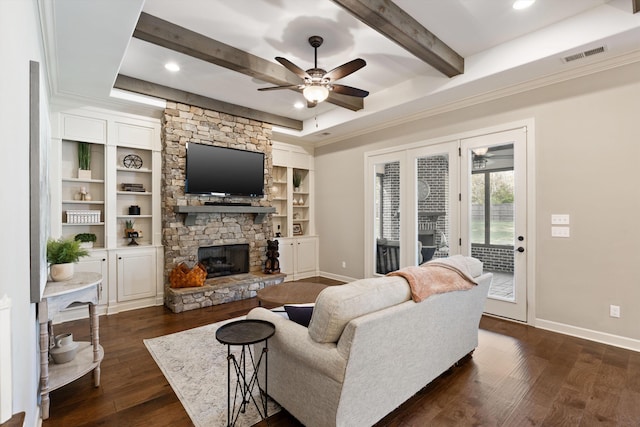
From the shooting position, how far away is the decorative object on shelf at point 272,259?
554 cm

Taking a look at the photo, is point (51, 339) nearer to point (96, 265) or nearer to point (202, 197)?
point (96, 265)

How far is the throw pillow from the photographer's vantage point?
6.65 ft

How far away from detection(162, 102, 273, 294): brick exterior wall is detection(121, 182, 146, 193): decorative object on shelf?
12.8 inches

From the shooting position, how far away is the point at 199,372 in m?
2.73

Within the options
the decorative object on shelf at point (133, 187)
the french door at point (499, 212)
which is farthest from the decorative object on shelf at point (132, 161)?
the french door at point (499, 212)

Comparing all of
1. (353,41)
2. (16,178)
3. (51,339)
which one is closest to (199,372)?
(51,339)

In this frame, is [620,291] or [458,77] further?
[458,77]

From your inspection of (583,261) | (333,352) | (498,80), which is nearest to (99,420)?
(333,352)

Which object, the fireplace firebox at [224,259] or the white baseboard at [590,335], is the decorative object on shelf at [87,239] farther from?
the white baseboard at [590,335]

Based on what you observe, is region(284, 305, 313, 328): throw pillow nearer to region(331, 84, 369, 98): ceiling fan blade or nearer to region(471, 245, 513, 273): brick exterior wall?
region(331, 84, 369, 98): ceiling fan blade

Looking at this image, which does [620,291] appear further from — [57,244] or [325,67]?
[57,244]

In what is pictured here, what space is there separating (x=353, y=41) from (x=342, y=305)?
291cm

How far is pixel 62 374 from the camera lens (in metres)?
2.33

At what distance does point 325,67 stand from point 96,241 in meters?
3.98
